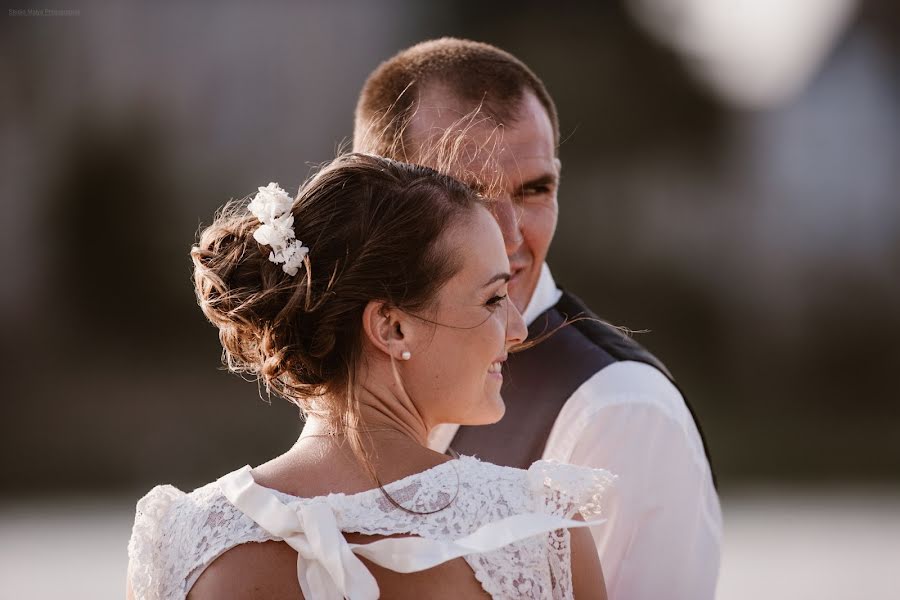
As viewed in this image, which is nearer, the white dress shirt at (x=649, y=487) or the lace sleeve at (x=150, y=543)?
the lace sleeve at (x=150, y=543)

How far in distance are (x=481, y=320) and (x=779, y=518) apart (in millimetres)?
8601

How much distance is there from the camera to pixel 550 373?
282 centimetres

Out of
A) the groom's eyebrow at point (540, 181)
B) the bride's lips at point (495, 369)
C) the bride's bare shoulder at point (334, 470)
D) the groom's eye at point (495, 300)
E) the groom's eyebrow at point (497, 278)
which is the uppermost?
the groom's eyebrow at point (497, 278)

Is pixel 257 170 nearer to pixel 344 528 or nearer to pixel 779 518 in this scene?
pixel 779 518

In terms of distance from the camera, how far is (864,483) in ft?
37.4

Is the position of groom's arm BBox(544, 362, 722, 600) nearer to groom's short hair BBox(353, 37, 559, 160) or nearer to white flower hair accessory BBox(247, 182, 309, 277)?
groom's short hair BBox(353, 37, 559, 160)

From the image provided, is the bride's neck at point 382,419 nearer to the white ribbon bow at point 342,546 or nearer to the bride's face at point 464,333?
the bride's face at point 464,333

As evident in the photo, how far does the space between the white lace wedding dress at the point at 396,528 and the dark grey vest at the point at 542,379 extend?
79 centimetres

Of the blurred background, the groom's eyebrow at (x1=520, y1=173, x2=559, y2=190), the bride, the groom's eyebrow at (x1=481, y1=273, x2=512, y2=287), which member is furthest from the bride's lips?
the blurred background

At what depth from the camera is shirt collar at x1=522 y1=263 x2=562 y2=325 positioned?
3.02 m

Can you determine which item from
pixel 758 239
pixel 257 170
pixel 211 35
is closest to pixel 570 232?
pixel 758 239

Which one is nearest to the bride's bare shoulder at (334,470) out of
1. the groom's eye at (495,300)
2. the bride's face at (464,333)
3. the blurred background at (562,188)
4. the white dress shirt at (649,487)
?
the bride's face at (464,333)

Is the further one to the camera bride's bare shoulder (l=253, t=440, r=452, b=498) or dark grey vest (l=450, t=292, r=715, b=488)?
dark grey vest (l=450, t=292, r=715, b=488)

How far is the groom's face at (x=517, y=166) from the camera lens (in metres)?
2.77
